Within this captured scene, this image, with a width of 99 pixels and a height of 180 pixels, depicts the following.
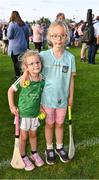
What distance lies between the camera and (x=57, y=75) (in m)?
5.10

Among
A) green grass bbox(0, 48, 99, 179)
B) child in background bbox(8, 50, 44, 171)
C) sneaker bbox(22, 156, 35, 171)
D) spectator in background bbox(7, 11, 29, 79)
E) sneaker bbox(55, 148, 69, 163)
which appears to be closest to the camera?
child in background bbox(8, 50, 44, 171)

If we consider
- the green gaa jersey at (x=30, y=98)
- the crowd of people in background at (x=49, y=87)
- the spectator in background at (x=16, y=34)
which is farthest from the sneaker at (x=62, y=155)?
the spectator in background at (x=16, y=34)

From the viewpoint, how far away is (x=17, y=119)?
5.15m

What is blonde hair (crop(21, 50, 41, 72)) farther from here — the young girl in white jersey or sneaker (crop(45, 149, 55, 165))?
sneaker (crop(45, 149, 55, 165))

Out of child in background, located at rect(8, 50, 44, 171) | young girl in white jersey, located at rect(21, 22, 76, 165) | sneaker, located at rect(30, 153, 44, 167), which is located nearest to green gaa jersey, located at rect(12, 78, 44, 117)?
child in background, located at rect(8, 50, 44, 171)

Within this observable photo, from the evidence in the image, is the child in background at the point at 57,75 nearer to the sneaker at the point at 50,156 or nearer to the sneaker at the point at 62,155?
the sneaker at the point at 50,156

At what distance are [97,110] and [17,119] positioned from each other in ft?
10.8

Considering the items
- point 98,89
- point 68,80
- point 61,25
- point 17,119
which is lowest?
point 98,89

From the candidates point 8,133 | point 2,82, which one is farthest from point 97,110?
point 2,82

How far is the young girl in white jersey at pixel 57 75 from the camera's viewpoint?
16.6 ft

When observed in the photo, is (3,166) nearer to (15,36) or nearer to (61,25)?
(61,25)

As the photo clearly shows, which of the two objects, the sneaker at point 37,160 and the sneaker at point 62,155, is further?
the sneaker at point 62,155

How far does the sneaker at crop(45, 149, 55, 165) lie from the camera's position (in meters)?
5.40

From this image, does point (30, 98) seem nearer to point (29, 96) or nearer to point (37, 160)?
point (29, 96)
